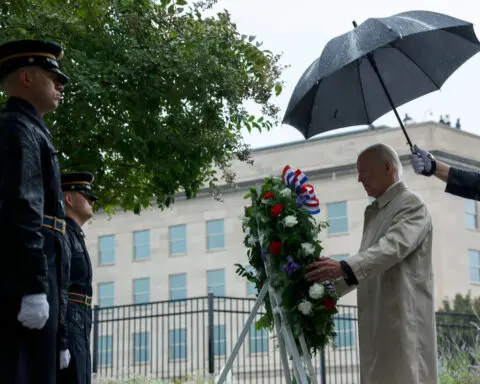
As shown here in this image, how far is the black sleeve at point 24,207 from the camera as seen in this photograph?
156 inches

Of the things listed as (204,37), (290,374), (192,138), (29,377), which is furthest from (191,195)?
Answer: (29,377)

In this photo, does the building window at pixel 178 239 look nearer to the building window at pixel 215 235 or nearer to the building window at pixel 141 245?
the building window at pixel 141 245

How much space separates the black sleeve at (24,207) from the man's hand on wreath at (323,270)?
2.42 metres

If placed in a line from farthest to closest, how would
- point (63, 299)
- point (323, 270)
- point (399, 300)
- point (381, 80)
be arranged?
point (381, 80), point (323, 270), point (399, 300), point (63, 299)

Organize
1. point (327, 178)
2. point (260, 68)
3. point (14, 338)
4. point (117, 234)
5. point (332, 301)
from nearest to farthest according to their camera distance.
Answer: point (14, 338)
point (332, 301)
point (260, 68)
point (327, 178)
point (117, 234)

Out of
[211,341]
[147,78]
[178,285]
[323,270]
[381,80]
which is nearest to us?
[323,270]

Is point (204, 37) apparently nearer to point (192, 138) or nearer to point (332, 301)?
point (192, 138)

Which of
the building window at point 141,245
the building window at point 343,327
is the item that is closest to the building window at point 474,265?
the building window at point 343,327

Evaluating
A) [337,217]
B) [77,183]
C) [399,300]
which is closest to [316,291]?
[399,300]

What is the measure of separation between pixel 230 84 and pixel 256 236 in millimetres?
3609

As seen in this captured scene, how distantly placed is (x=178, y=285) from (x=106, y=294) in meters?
5.33

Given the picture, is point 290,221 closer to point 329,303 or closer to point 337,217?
point 329,303

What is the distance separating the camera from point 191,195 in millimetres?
11586

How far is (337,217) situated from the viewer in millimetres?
48969
